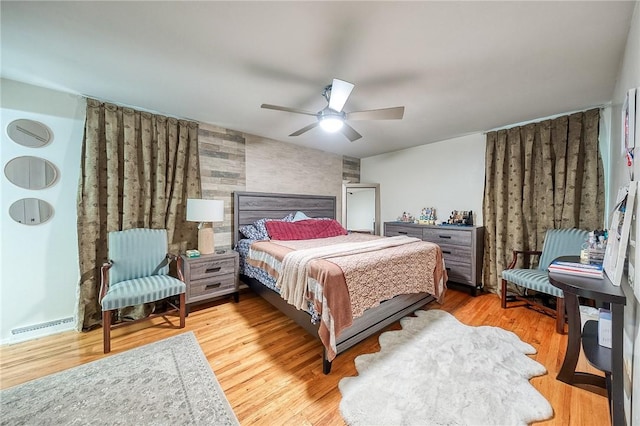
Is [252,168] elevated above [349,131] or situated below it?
below

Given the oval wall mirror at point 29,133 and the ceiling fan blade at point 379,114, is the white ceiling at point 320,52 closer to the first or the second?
the ceiling fan blade at point 379,114

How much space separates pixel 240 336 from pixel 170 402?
83 cm

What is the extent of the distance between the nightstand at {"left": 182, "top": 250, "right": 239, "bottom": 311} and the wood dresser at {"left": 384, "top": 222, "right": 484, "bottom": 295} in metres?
3.06

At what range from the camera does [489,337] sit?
2289 mm

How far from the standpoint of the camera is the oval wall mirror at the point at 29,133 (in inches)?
88.2

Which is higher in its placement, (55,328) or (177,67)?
(177,67)

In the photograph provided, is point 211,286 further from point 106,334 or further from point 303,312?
point 303,312

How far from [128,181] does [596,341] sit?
14.7 ft

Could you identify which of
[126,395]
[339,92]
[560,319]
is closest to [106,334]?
[126,395]

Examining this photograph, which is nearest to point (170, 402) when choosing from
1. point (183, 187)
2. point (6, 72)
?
point (183, 187)

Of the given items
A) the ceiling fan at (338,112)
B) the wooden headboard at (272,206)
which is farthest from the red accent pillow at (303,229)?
the ceiling fan at (338,112)

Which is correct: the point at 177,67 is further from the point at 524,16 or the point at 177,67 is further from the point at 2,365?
the point at 2,365

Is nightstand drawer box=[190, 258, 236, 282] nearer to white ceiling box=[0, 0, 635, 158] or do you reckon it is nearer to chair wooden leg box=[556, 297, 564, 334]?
white ceiling box=[0, 0, 635, 158]

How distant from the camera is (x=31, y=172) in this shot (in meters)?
2.32
